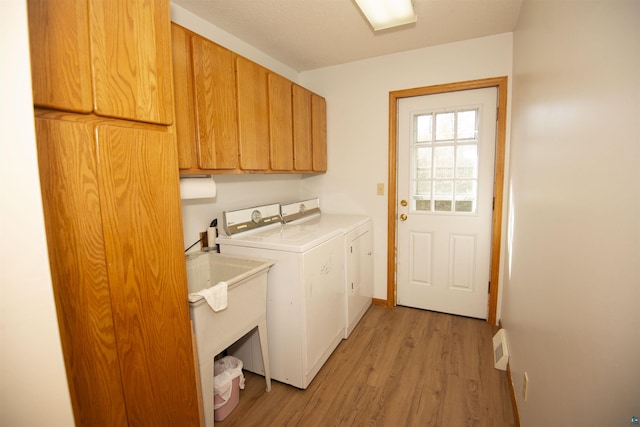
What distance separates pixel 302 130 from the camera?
2613mm

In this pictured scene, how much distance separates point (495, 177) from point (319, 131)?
1607 millimetres

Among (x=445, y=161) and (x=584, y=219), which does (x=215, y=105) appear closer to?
(x=584, y=219)

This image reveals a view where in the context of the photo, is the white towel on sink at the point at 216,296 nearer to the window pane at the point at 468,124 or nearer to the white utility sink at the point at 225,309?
the white utility sink at the point at 225,309

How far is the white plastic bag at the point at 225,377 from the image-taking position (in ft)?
5.50

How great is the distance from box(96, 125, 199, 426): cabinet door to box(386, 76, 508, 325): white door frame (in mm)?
2095

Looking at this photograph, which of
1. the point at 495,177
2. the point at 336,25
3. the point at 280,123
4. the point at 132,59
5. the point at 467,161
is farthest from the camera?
the point at 467,161

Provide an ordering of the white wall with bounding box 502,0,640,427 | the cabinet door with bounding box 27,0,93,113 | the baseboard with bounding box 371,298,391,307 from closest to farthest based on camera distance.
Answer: the white wall with bounding box 502,0,640,427 < the cabinet door with bounding box 27,0,93,113 < the baseboard with bounding box 371,298,391,307

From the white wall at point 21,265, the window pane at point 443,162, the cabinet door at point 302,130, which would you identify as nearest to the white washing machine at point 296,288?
the cabinet door at point 302,130

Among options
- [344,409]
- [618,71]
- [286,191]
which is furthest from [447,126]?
[344,409]

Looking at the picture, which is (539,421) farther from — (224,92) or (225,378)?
(224,92)

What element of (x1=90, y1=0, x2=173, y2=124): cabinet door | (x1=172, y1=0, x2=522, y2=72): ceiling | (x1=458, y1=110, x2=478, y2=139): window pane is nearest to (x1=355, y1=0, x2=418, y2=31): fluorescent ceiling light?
(x1=172, y1=0, x2=522, y2=72): ceiling

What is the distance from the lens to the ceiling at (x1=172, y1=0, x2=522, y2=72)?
1940mm

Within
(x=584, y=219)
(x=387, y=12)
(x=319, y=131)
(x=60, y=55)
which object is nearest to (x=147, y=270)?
(x=60, y=55)

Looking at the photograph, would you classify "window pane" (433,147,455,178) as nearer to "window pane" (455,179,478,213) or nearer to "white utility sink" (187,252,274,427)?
"window pane" (455,179,478,213)
